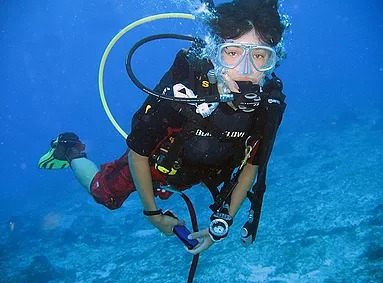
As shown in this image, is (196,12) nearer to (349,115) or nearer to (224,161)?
(224,161)

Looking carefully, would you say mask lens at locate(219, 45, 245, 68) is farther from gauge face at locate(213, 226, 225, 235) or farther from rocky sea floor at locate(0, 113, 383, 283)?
rocky sea floor at locate(0, 113, 383, 283)

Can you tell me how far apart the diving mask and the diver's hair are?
0.10 meters

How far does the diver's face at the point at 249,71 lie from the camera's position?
3080 millimetres

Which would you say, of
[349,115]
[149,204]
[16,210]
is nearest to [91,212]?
[16,210]

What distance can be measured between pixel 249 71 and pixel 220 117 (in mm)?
603

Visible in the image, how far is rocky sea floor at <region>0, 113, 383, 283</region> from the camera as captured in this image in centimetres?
807

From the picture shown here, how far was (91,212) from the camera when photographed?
1652cm

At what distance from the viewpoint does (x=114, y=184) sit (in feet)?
16.2

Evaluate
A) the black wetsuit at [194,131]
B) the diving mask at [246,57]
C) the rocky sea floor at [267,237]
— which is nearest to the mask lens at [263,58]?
the diving mask at [246,57]

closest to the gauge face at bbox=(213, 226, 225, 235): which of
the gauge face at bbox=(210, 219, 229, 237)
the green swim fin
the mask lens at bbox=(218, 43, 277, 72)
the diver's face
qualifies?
the gauge face at bbox=(210, 219, 229, 237)

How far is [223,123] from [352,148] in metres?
15.5

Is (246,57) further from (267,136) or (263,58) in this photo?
(267,136)

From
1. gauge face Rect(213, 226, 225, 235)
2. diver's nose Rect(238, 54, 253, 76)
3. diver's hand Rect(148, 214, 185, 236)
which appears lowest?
gauge face Rect(213, 226, 225, 235)

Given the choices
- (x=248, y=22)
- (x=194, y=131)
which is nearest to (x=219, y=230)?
(x=194, y=131)
